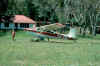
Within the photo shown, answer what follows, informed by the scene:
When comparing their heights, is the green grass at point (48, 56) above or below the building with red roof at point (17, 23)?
below

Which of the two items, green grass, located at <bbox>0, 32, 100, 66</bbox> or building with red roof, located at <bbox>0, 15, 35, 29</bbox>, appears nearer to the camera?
green grass, located at <bbox>0, 32, 100, 66</bbox>

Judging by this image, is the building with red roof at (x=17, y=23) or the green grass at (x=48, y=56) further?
the building with red roof at (x=17, y=23)

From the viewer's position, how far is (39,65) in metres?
11.0

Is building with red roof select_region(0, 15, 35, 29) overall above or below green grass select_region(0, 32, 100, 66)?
above

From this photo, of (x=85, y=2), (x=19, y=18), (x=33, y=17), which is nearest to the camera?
(x=85, y=2)

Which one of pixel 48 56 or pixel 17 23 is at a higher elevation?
pixel 17 23

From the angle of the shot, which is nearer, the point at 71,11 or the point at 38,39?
the point at 38,39

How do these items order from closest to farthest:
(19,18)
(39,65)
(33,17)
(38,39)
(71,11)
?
(39,65) → (38,39) → (71,11) → (19,18) → (33,17)

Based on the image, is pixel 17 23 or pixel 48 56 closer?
pixel 48 56

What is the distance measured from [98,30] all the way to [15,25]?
2738 centimetres

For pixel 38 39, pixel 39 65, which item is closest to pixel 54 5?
pixel 38 39

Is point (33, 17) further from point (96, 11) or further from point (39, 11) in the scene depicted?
point (96, 11)

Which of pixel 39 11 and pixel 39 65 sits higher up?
pixel 39 11

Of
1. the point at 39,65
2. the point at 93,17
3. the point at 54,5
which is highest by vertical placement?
the point at 54,5
